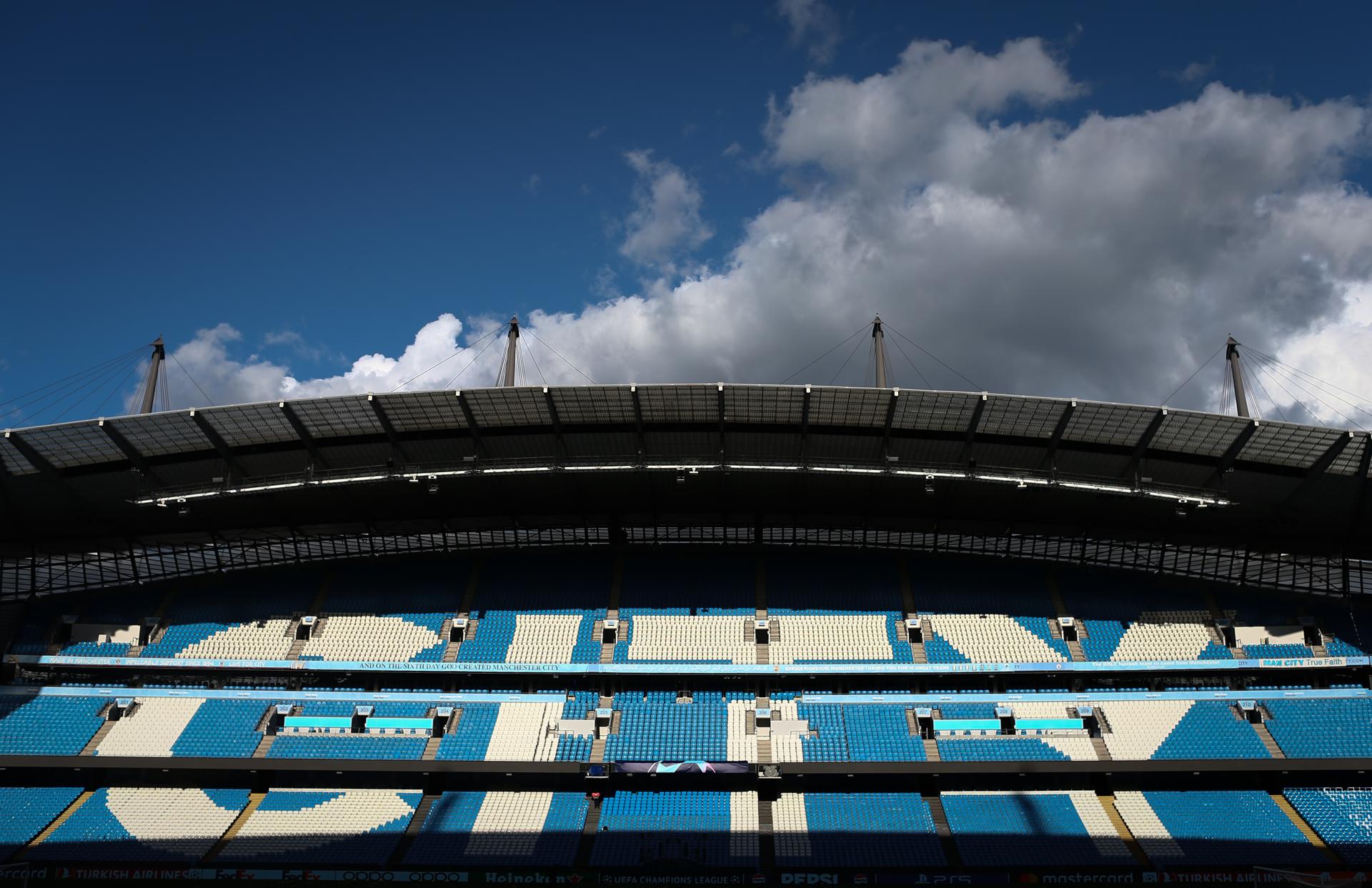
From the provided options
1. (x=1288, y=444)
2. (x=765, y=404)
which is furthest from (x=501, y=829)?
(x=1288, y=444)

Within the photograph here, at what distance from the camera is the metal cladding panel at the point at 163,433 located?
39.6m

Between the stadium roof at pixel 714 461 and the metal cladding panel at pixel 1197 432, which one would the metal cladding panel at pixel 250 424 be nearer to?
the stadium roof at pixel 714 461

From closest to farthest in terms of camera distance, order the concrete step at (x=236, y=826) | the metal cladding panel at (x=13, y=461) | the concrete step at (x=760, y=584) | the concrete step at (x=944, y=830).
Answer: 1. the concrete step at (x=944, y=830)
2. the concrete step at (x=236, y=826)
3. the metal cladding panel at (x=13, y=461)
4. the concrete step at (x=760, y=584)

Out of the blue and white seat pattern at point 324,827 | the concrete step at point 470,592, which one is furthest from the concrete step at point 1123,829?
the concrete step at point 470,592

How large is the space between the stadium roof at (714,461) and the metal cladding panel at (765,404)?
0.31ft

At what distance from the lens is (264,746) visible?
4200cm

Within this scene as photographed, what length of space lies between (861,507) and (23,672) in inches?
1803

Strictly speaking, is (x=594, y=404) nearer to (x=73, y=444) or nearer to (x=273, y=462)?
(x=273, y=462)

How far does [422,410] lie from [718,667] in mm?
19206

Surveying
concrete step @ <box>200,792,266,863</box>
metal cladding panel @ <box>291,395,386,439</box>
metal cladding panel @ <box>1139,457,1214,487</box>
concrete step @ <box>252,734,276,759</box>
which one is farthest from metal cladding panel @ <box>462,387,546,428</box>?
metal cladding panel @ <box>1139,457,1214,487</box>

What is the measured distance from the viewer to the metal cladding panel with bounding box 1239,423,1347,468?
122 feet

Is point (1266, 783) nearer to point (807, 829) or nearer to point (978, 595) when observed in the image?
point (978, 595)

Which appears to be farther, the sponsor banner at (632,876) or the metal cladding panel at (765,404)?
the metal cladding panel at (765,404)

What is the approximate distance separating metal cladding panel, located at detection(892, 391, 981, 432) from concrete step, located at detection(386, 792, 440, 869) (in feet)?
92.2
